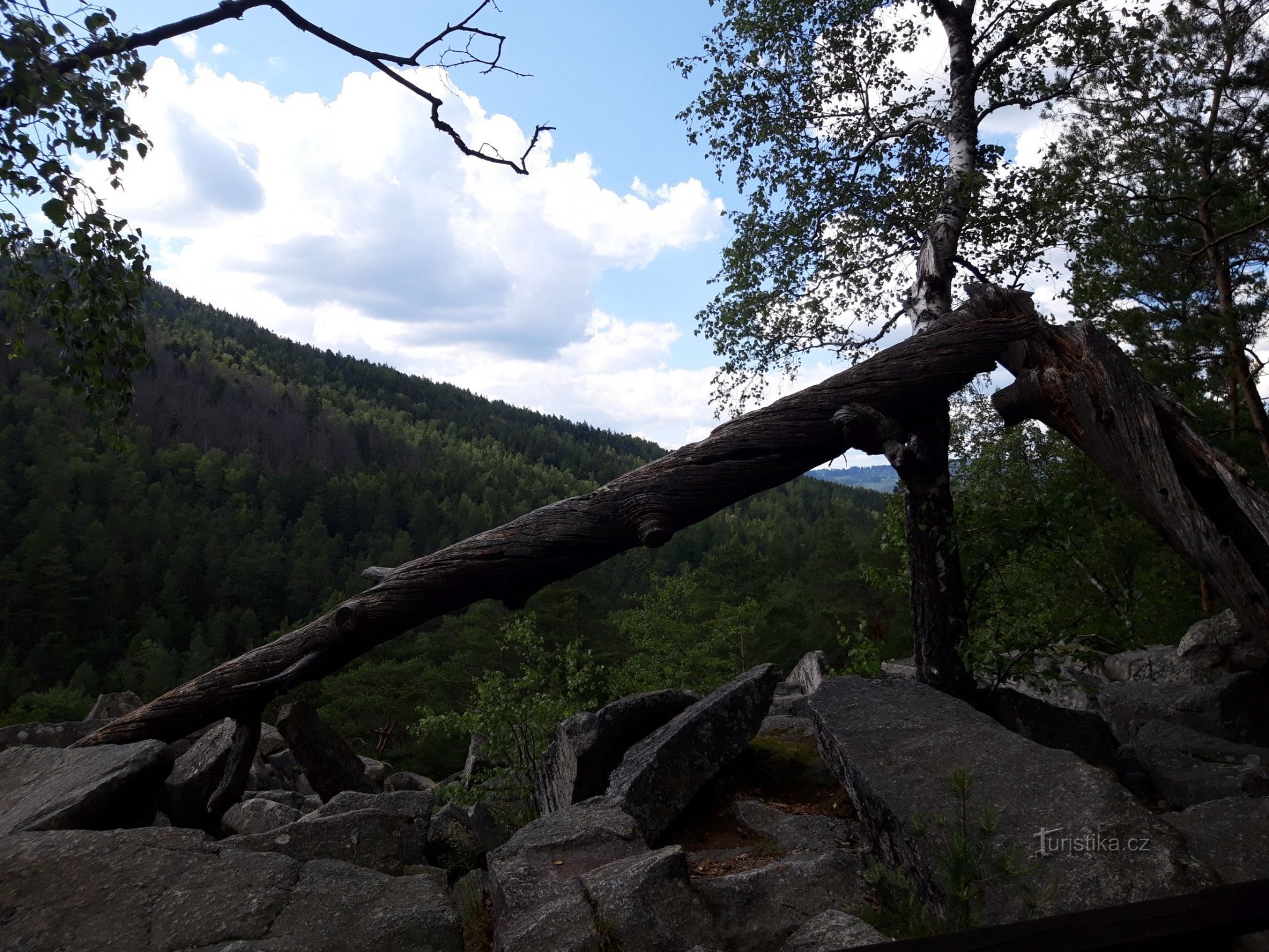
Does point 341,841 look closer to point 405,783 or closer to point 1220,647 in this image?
point 1220,647

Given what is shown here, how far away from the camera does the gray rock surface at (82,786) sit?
577 cm

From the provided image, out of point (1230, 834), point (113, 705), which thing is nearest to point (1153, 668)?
point (1230, 834)

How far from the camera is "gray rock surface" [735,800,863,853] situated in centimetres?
633

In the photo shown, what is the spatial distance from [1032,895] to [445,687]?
38.4 m

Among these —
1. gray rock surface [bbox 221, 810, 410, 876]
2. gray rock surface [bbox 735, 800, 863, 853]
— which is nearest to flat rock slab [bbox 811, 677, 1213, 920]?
gray rock surface [bbox 735, 800, 863, 853]

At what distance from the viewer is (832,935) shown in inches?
157

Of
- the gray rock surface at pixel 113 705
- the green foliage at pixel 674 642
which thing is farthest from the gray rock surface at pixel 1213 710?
the gray rock surface at pixel 113 705

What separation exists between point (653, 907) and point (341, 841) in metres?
2.75

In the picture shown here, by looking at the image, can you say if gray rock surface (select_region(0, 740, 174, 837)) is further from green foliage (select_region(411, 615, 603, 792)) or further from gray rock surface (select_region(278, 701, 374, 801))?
green foliage (select_region(411, 615, 603, 792))

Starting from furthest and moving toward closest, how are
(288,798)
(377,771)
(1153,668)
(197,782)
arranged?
(377,771) < (1153,668) < (288,798) < (197,782)

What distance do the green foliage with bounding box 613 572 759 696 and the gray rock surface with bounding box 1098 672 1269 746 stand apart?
14.7 meters

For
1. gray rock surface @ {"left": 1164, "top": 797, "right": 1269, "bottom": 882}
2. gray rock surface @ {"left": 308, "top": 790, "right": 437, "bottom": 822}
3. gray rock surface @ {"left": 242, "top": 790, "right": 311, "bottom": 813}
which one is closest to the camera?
gray rock surface @ {"left": 1164, "top": 797, "right": 1269, "bottom": 882}

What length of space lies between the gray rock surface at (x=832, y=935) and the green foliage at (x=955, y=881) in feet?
0.53

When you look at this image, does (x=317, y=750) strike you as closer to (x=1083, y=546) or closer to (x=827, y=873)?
(x=827, y=873)
